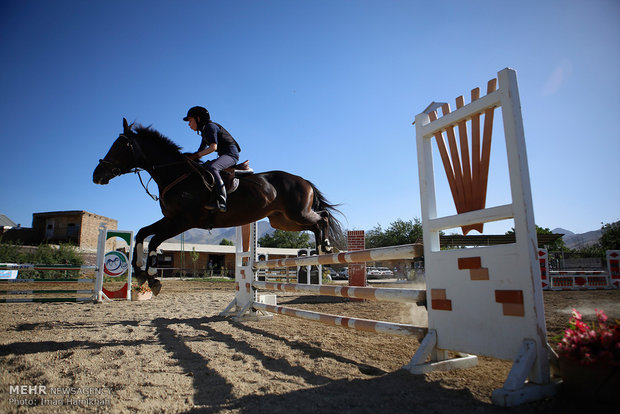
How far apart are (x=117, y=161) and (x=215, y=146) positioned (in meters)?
1.21

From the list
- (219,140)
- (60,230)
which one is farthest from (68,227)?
(219,140)

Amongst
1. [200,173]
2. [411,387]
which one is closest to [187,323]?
[200,173]

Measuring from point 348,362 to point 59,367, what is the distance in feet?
6.85

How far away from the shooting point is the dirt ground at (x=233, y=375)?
1726 millimetres

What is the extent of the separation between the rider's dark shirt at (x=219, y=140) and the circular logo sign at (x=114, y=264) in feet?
19.2

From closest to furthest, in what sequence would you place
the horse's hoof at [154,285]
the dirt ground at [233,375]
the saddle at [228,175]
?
the dirt ground at [233,375]
the saddle at [228,175]
the horse's hoof at [154,285]

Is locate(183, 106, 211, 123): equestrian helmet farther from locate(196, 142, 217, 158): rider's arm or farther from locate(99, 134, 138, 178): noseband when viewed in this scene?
locate(99, 134, 138, 178): noseband

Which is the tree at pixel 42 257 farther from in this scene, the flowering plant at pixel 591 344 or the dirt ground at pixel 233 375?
the flowering plant at pixel 591 344

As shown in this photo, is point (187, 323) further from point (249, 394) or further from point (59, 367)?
point (249, 394)

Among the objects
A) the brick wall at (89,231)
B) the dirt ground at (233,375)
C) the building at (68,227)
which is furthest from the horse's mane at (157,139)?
the building at (68,227)

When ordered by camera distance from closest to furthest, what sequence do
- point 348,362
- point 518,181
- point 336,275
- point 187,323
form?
point 518,181, point 348,362, point 187,323, point 336,275

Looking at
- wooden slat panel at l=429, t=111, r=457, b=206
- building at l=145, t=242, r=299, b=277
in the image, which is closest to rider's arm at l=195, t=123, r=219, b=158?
wooden slat panel at l=429, t=111, r=457, b=206

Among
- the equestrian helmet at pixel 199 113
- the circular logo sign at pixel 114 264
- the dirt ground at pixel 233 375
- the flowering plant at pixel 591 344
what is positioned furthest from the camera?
the circular logo sign at pixel 114 264

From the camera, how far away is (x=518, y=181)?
1.90m
